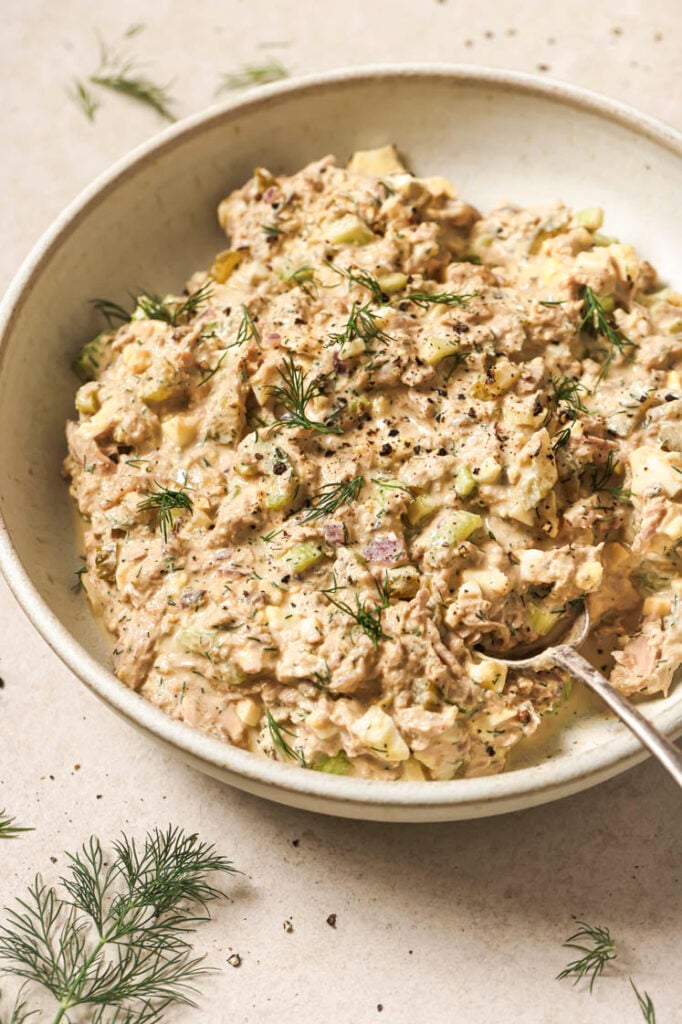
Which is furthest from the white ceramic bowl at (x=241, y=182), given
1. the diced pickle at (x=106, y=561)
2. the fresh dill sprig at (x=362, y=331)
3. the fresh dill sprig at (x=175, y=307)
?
the fresh dill sprig at (x=362, y=331)

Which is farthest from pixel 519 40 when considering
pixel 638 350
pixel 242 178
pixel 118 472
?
pixel 118 472

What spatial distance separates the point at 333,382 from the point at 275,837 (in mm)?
1452

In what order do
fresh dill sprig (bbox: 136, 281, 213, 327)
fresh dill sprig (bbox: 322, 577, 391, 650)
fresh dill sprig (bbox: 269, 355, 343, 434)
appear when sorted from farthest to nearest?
1. fresh dill sprig (bbox: 136, 281, 213, 327)
2. fresh dill sprig (bbox: 269, 355, 343, 434)
3. fresh dill sprig (bbox: 322, 577, 391, 650)

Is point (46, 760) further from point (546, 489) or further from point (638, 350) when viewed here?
point (638, 350)

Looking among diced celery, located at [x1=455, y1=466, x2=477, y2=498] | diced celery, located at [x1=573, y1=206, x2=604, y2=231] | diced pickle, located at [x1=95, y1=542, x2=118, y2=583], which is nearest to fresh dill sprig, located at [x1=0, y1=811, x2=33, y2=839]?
diced pickle, located at [x1=95, y1=542, x2=118, y2=583]

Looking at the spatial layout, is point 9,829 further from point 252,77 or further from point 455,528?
point 252,77

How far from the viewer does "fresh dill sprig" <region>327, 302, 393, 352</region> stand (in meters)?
3.32

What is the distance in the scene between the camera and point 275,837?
11.6 ft

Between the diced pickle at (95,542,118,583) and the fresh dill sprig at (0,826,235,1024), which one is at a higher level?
the diced pickle at (95,542,118,583)

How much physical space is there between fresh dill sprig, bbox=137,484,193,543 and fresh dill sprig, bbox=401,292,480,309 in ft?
3.00

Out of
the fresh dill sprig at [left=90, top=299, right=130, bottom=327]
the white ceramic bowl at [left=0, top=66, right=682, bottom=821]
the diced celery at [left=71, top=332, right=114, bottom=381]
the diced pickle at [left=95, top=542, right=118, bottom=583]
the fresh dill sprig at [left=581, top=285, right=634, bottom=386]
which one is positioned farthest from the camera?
→ the fresh dill sprig at [left=90, top=299, right=130, bottom=327]

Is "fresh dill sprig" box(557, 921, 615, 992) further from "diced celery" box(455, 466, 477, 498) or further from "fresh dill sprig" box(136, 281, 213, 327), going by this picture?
"fresh dill sprig" box(136, 281, 213, 327)

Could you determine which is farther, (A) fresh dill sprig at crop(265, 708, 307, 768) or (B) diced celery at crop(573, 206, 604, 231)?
(B) diced celery at crop(573, 206, 604, 231)

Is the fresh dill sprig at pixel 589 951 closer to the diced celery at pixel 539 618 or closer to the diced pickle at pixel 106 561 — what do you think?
the diced celery at pixel 539 618
